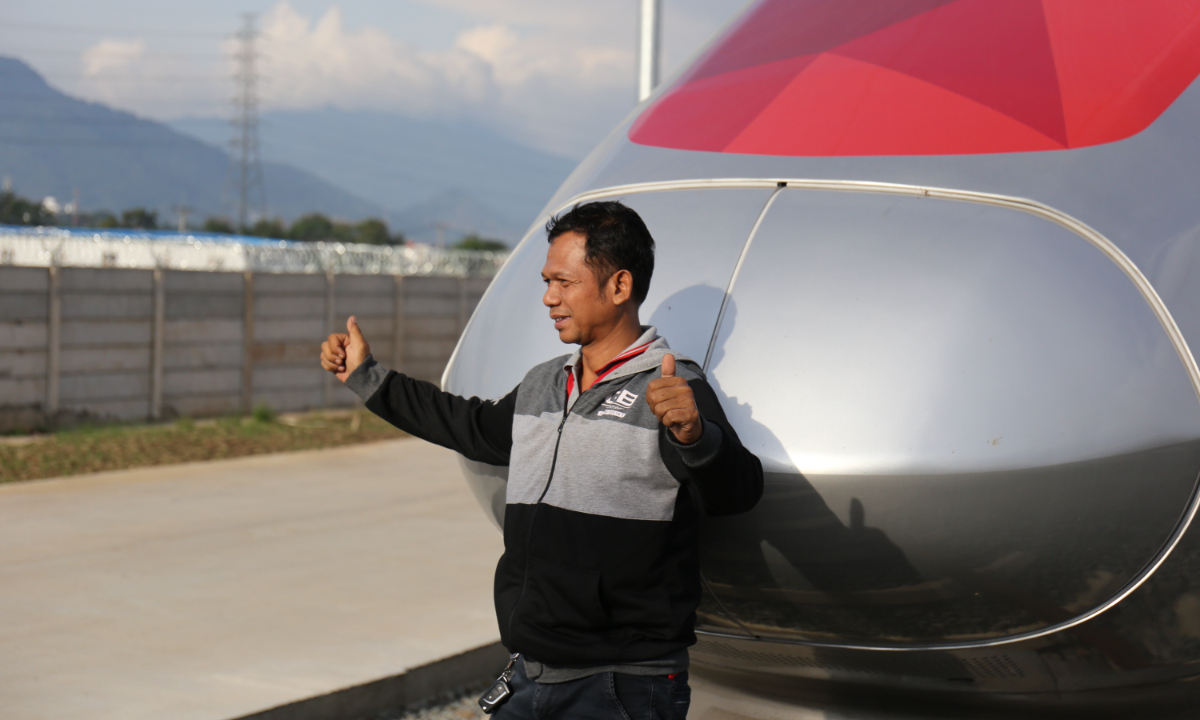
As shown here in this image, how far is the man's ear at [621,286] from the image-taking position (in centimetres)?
202

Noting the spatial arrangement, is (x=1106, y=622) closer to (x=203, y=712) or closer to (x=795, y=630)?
(x=795, y=630)

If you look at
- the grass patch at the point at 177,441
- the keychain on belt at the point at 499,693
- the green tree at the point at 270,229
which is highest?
the green tree at the point at 270,229

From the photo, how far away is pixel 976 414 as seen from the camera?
183 centimetres

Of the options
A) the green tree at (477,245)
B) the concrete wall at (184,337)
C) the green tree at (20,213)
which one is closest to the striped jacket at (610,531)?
the concrete wall at (184,337)

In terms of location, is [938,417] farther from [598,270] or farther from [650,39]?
[650,39]

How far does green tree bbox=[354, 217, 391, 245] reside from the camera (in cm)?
7178

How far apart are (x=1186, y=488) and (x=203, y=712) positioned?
263 cm

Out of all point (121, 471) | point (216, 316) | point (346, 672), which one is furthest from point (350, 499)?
point (216, 316)

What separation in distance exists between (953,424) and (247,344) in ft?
32.4

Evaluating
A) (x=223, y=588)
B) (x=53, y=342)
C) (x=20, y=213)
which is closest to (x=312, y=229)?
(x=20, y=213)

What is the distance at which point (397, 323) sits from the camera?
12.5 metres

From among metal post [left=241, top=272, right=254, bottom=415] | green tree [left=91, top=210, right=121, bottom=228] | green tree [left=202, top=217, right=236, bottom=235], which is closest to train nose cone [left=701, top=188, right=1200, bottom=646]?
metal post [left=241, top=272, right=254, bottom=415]

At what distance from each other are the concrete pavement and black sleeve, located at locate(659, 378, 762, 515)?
1.95 metres

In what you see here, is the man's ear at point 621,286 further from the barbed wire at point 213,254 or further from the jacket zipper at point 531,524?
the barbed wire at point 213,254
